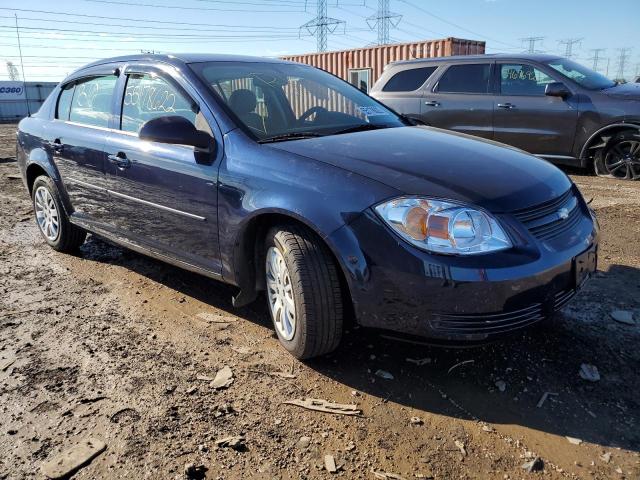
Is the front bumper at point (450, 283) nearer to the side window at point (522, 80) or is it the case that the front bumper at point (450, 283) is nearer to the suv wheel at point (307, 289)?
the suv wheel at point (307, 289)

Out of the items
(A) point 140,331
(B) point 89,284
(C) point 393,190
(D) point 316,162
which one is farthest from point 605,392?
(B) point 89,284

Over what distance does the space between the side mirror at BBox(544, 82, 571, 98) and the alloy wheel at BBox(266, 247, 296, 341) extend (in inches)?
233

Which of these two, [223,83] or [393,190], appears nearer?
[393,190]

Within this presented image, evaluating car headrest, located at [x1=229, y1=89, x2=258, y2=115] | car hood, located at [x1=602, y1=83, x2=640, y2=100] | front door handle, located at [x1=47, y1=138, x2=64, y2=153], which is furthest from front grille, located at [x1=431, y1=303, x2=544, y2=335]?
Answer: car hood, located at [x1=602, y1=83, x2=640, y2=100]

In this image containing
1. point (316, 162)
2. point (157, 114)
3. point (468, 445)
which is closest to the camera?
point (468, 445)

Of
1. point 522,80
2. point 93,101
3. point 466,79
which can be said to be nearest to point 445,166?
point 93,101

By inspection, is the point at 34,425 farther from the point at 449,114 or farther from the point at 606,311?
the point at 449,114

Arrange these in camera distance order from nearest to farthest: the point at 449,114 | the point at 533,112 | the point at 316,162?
1. the point at 316,162
2. the point at 533,112
3. the point at 449,114

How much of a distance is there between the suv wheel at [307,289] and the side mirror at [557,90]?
19.4 feet

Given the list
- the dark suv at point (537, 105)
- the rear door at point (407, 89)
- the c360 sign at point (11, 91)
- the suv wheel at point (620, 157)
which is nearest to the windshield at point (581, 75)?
the dark suv at point (537, 105)

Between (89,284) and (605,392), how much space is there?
3.62m

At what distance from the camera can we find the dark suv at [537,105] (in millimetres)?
7152

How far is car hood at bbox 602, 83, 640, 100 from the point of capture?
7007mm

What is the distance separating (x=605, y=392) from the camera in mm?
2547
